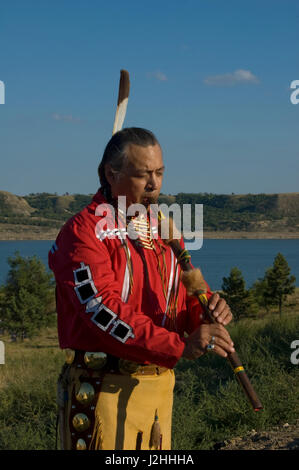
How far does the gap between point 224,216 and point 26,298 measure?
107323mm

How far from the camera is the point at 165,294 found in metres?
2.72

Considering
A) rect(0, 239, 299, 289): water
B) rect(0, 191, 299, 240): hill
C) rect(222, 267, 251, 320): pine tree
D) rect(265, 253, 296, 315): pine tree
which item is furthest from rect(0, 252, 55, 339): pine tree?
rect(0, 191, 299, 240): hill

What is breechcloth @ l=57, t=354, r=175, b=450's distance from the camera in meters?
2.50

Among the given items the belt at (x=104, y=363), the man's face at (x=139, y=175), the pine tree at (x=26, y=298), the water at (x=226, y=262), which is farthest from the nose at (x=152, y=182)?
the water at (x=226, y=262)

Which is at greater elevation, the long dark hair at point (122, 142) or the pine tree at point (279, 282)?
the long dark hair at point (122, 142)

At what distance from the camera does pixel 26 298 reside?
41.0 m

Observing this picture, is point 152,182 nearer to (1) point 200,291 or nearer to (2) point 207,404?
(1) point 200,291

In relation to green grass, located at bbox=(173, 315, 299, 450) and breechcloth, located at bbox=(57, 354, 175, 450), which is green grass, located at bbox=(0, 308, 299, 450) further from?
breechcloth, located at bbox=(57, 354, 175, 450)

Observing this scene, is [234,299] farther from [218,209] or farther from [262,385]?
[218,209]

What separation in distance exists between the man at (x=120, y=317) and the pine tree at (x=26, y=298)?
125ft

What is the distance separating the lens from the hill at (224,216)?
5522 inches

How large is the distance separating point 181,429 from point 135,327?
13.2 ft

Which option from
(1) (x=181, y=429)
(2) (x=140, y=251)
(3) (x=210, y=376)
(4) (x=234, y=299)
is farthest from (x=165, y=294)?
(4) (x=234, y=299)

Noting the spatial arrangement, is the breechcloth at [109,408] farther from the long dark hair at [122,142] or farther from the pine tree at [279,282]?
the pine tree at [279,282]
